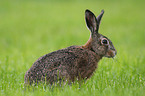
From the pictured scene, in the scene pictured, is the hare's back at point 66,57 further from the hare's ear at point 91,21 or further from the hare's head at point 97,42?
the hare's ear at point 91,21

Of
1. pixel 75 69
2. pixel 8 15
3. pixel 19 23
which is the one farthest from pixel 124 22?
pixel 75 69

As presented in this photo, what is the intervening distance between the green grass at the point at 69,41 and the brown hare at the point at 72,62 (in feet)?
0.77

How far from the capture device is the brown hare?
5336 mm

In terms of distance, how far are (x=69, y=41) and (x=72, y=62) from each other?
769cm

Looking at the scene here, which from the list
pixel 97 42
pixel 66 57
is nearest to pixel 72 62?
pixel 66 57

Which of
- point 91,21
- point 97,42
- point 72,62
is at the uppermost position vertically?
point 91,21

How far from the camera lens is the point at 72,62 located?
5.66m

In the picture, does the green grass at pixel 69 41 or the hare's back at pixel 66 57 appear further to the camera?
the hare's back at pixel 66 57

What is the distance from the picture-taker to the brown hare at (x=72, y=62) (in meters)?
5.34

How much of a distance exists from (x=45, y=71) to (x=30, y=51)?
662 centimetres

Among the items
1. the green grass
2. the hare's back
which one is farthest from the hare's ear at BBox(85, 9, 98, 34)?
the green grass

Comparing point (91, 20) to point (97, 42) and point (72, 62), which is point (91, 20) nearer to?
point (97, 42)

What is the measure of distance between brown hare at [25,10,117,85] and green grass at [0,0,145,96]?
24 cm

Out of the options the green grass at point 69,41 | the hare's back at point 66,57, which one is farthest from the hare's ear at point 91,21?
the green grass at point 69,41
